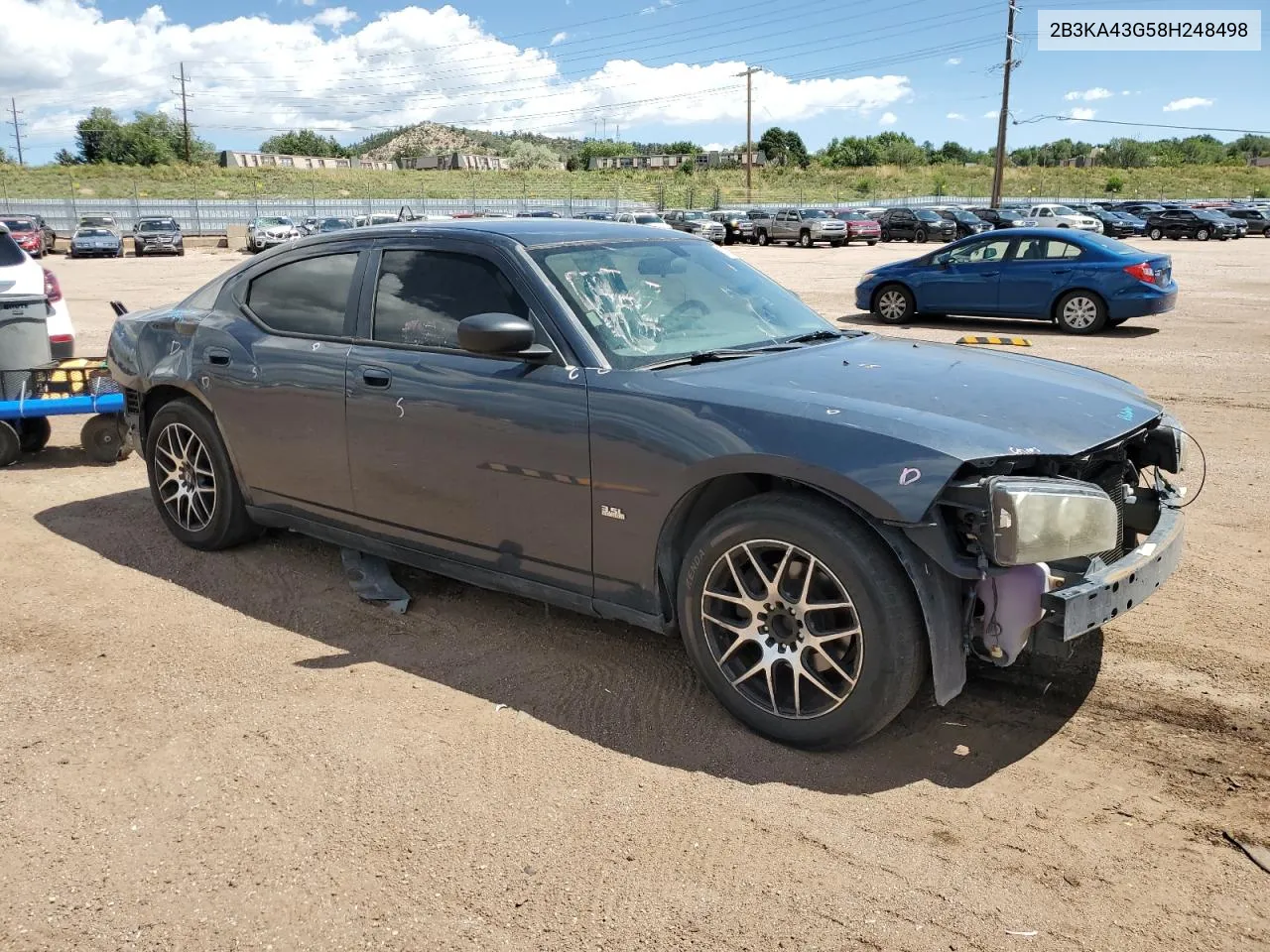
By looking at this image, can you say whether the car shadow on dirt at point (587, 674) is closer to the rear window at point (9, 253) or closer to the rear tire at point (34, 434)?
the rear tire at point (34, 434)

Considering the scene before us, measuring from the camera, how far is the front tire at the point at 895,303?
55.1ft

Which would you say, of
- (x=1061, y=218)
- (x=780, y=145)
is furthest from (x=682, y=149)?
(x=1061, y=218)

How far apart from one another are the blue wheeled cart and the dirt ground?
2.64 metres

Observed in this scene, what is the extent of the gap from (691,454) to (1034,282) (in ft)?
44.7

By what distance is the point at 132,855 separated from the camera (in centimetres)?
305

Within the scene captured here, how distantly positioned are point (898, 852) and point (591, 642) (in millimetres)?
1812

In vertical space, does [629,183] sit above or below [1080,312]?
above

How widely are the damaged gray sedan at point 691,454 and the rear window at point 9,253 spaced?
3876 mm

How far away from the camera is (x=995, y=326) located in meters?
16.5

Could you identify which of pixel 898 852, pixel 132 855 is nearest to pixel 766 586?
pixel 898 852

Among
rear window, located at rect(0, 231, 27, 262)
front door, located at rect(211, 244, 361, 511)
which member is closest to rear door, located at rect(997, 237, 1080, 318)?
rear window, located at rect(0, 231, 27, 262)

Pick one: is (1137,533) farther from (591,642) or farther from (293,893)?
(293,893)

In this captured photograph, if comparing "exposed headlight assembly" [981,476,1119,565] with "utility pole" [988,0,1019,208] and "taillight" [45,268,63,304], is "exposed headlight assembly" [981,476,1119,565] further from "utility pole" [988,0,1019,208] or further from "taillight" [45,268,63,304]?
"utility pole" [988,0,1019,208]

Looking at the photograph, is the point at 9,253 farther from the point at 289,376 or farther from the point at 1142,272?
the point at 1142,272
